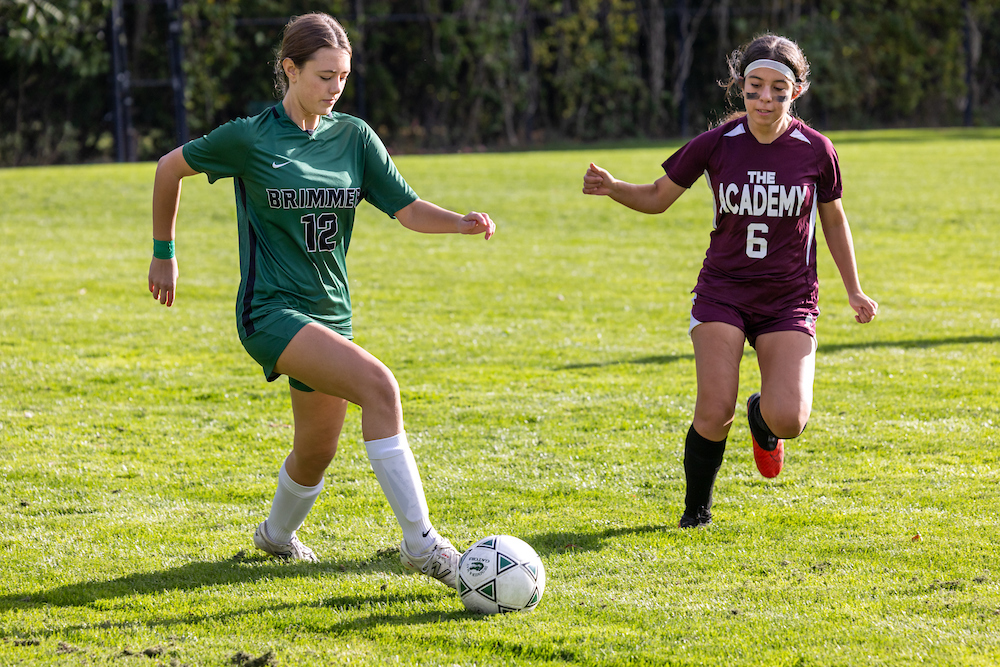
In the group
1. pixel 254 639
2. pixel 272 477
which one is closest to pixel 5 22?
pixel 272 477

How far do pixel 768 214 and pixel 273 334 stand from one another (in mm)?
2042

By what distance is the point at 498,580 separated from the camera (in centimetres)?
368

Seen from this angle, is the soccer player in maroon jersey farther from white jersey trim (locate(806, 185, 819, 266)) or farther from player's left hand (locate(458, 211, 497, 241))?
player's left hand (locate(458, 211, 497, 241))

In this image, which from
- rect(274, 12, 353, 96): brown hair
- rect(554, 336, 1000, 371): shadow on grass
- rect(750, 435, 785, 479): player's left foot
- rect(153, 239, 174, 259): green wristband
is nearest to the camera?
rect(274, 12, 353, 96): brown hair

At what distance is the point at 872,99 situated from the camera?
2744cm

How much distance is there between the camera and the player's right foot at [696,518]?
455 centimetres

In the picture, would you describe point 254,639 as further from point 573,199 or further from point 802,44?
point 802,44

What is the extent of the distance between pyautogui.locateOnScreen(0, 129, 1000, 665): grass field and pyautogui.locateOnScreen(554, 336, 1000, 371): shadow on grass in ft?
0.14

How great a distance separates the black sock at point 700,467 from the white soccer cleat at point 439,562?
1197 mm

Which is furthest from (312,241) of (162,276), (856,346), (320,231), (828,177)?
(856,346)

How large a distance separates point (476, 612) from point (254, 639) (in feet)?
2.45

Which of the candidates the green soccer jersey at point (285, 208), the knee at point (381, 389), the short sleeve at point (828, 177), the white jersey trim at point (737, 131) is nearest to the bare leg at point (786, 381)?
the short sleeve at point (828, 177)

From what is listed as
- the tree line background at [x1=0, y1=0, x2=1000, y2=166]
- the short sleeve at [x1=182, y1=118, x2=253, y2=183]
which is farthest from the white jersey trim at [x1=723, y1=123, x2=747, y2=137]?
the tree line background at [x1=0, y1=0, x2=1000, y2=166]

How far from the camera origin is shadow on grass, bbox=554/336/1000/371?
7676 mm
